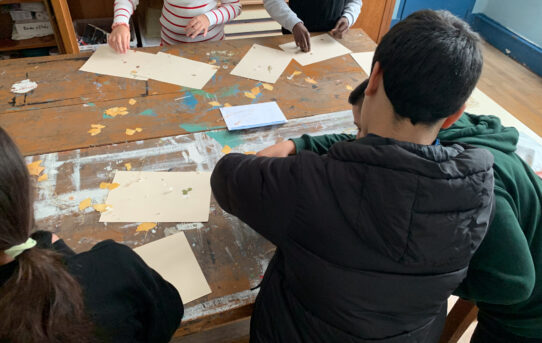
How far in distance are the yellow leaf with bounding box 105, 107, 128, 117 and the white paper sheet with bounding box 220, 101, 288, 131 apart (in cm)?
32

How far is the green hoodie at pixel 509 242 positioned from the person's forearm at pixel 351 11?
1.07 meters

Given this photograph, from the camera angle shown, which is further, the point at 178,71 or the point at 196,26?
the point at 196,26

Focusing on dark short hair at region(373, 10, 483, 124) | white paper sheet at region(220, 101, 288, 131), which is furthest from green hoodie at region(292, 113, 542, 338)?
white paper sheet at region(220, 101, 288, 131)

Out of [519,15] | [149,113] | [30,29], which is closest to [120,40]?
[149,113]

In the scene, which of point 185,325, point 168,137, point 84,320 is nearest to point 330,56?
point 168,137

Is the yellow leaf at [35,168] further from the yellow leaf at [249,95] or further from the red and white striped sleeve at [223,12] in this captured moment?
the red and white striped sleeve at [223,12]

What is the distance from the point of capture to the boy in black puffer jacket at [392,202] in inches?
23.2

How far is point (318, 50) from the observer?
169 centimetres

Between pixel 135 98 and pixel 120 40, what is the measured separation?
0.34 metres

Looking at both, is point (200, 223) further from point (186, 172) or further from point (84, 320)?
Result: point (84, 320)

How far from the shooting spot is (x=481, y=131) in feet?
2.88

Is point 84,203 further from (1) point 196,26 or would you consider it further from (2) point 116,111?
(1) point 196,26

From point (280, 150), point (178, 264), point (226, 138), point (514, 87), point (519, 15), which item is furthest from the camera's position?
point (519, 15)

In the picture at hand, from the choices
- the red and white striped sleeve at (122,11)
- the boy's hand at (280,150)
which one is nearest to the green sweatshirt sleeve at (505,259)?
the boy's hand at (280,150)
